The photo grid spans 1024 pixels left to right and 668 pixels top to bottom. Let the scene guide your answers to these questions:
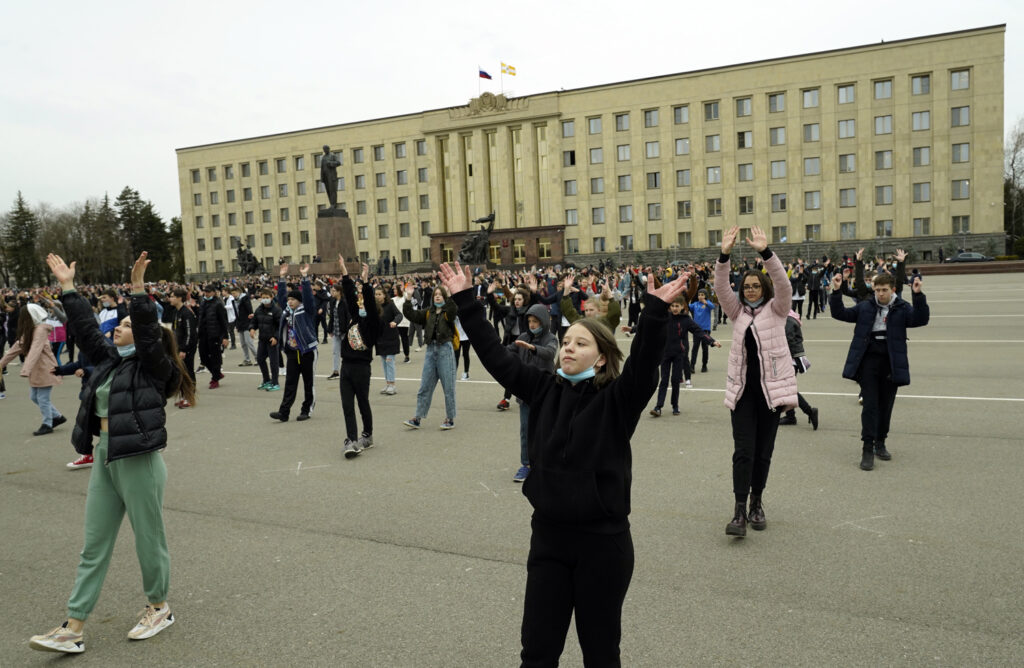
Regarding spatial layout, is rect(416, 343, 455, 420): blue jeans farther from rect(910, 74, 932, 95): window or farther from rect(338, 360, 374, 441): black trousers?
rect(910, 74, 932, 95): window

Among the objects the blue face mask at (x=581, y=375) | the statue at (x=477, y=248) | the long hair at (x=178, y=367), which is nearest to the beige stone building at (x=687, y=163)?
the statue at (x=477, y=248)

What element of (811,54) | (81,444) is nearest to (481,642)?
(81,444)

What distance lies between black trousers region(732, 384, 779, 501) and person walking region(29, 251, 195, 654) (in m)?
3.83

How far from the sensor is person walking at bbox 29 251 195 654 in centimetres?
411

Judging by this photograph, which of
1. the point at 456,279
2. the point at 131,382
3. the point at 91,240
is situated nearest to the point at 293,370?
Answer: the point at 131,382

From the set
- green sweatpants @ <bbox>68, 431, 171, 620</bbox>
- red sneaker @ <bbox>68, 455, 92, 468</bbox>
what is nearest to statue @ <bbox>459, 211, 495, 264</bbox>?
red sneaker @ <bbox>68, 455, 92, 468</bbox>

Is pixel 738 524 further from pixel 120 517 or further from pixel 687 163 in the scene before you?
pixel 687 163

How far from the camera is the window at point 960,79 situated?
59.5m

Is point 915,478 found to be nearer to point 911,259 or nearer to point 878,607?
point 878,607

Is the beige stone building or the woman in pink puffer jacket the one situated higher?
the beige stone building

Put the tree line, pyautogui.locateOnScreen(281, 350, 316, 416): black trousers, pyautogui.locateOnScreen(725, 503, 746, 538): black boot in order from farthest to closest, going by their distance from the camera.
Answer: the tree line
pyautogui.locateOnScreen(281, 350, 316, 416): black trousers
pyautogui.locateOnScreen(725, 503, 746, 538): black boot

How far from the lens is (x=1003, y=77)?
58.2 meters

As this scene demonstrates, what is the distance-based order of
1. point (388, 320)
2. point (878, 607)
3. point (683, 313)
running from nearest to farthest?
point (878, 607)
point (683, 313)
point (388, 320)

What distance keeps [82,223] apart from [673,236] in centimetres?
7777
